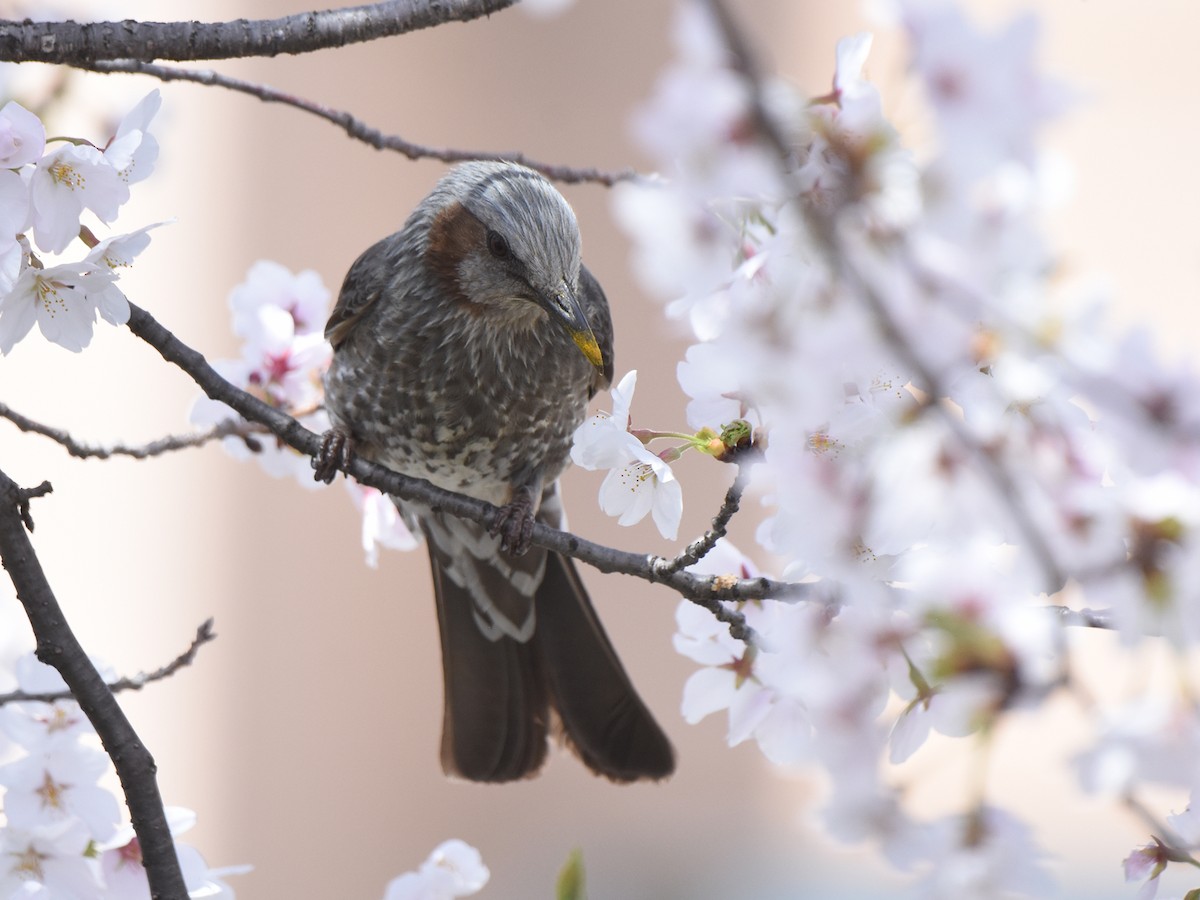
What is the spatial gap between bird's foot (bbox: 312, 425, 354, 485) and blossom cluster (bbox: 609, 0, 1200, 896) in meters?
1.04

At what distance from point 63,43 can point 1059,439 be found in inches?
39.1

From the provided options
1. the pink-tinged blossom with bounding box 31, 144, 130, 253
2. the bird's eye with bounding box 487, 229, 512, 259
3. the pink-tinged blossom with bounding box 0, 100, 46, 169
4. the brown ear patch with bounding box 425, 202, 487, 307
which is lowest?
the pink-tinged blossom with bounding box 31, 144, 130, 253

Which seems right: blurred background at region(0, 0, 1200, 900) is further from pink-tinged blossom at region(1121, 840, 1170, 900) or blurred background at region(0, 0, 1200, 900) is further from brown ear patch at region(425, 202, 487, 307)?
pink-tinged blossom at region(1121, 840, 1170, 900)

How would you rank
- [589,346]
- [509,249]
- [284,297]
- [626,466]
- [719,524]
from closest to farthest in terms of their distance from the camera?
1. [719,524]
2. [626,466]
3. [589,346]
4. [509,249]
5. [284,297]

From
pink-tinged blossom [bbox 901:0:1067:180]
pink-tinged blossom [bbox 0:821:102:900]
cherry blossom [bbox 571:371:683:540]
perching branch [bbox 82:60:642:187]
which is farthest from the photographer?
perching branch [bbox 82:60:642:187]

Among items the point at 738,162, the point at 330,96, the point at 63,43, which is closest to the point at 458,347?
the point at 63,43

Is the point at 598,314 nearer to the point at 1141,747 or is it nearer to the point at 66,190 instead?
the point at 66,190

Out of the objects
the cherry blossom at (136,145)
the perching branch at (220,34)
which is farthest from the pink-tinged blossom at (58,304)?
the perching branch at (220,34)

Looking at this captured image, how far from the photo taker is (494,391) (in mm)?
2287

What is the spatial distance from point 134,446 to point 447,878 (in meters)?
0.80

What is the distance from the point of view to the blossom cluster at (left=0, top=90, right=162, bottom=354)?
3.97ft

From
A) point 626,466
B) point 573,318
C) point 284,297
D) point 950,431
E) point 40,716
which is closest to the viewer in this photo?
point 950,431

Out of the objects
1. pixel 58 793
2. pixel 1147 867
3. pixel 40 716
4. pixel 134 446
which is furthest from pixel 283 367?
pixel 1147 867

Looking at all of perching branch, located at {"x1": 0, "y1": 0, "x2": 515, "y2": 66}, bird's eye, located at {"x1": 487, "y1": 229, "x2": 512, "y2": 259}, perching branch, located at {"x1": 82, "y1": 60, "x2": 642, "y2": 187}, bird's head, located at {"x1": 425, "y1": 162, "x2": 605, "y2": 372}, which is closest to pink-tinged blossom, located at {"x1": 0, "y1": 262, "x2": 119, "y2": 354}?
perching branch, located at {"x1": 0, "y1": 0, "x2": 515, "y2": 66}
